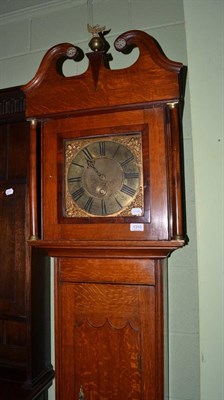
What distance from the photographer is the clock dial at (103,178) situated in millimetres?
886

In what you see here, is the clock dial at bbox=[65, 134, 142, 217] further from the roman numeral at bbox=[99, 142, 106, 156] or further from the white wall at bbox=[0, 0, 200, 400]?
the white wall at bbox=[0, 0, 200, 400]

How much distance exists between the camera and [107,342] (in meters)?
0.92

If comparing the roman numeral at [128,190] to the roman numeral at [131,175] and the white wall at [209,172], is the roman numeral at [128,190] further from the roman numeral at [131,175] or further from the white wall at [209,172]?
the white wall at [209,172]

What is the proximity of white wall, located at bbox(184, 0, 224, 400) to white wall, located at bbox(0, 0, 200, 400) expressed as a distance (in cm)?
45

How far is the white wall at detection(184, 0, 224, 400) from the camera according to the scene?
0.64 metres

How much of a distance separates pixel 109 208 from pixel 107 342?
45 centimetres

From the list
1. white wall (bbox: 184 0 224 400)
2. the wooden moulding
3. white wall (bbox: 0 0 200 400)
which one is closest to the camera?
white wall (bbox: 184 0 224 400)

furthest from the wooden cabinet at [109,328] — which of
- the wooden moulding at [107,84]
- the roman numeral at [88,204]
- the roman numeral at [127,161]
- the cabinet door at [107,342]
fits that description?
the wooden moulding at [107,84]

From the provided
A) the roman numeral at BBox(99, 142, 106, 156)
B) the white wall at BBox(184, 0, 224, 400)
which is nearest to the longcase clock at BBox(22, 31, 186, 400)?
the roman numeral at BBox(99, 142, 106, 156)

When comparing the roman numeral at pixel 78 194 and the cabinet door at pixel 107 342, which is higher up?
the roman numeral at pixel 78 194

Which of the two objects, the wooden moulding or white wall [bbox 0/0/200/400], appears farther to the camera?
white wall [bbox 0/0/200/400]

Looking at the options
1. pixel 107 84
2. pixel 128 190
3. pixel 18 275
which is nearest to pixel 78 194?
pixel 128 190

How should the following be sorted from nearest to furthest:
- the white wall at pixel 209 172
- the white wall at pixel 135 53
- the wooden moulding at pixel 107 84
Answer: the white wall at pixel 209 172
the wooden moulding at pixel 107 84
the white wall at pixel 135 53

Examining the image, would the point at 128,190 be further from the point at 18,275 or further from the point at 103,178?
the point at 18,275
